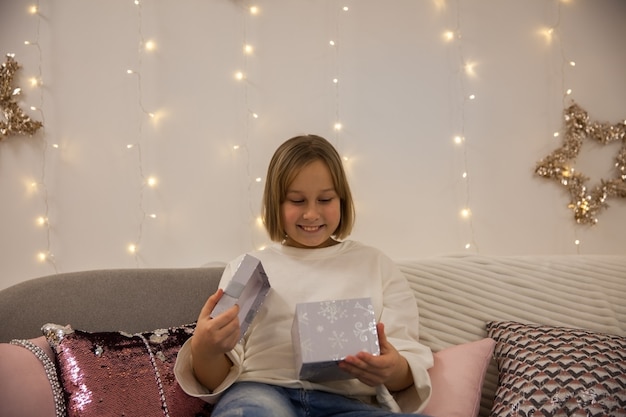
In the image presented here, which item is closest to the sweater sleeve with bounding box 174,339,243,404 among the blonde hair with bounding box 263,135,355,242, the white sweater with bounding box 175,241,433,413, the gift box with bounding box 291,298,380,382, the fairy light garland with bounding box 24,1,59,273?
the white sweater with bounding box 175,241,433,413

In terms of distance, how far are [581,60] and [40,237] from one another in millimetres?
2132

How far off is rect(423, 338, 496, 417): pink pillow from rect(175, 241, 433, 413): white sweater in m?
0.08

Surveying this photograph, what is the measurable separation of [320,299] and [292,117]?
3.08 feet

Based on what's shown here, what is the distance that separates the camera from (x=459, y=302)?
1.54 m

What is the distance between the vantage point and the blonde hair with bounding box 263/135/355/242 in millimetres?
1354

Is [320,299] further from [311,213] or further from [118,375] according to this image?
[118,375]

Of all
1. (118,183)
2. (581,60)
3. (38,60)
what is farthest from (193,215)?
(581,60)

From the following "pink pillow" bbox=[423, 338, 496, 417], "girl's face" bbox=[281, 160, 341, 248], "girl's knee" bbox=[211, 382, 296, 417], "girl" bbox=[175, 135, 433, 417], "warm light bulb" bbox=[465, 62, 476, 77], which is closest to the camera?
"girl's knee" bbox=[211, 382, 296, 417]

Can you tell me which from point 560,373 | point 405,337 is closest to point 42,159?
point 405,337

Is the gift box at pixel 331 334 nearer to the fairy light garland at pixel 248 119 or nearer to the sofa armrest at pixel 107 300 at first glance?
the sofa armrest at pixel 107 300

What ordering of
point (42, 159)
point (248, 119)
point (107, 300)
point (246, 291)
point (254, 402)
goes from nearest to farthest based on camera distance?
point (254, 402) < point (246, 291) < point (107, 300) < point (42, 159) < point (248, 119)

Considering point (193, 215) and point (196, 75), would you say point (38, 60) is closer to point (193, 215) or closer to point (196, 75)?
point (196, 75)

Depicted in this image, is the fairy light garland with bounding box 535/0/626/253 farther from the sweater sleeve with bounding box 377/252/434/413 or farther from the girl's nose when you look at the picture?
the girl's nose

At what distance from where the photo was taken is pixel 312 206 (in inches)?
52.2
